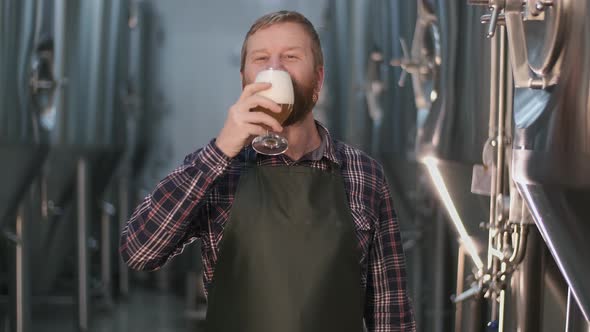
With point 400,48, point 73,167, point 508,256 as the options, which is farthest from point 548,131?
point 73,167

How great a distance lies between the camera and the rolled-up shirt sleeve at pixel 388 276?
4.86 feet

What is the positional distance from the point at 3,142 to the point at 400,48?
148cm

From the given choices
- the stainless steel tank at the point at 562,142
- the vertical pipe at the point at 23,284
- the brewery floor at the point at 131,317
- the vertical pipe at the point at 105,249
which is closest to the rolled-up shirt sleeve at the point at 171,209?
the stainless steel tank at the point at 562,142

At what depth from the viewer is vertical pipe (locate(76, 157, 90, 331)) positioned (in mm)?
3822

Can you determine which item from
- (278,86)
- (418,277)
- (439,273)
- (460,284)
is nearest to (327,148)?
(278,86)

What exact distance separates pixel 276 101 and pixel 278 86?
0.03m

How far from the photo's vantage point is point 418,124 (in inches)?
105

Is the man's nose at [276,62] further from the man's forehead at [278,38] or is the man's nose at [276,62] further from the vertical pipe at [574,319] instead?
the vertical pipe at [574,319]

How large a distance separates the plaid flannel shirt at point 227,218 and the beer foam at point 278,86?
12cm

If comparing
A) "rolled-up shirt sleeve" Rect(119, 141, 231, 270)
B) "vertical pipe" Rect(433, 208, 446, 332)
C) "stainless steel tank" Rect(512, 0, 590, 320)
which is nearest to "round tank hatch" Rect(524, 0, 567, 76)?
"stainless steel tank" Rect(512, 0, 590, 320)

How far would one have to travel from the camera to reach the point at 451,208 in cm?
219

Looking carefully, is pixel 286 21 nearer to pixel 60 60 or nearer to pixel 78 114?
pixel 60 60

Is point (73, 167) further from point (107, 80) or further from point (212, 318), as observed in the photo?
point (212, 318)

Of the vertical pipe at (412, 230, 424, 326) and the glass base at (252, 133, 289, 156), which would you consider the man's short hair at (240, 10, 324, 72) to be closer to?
the glass base at (252, 133, 289, 156)
